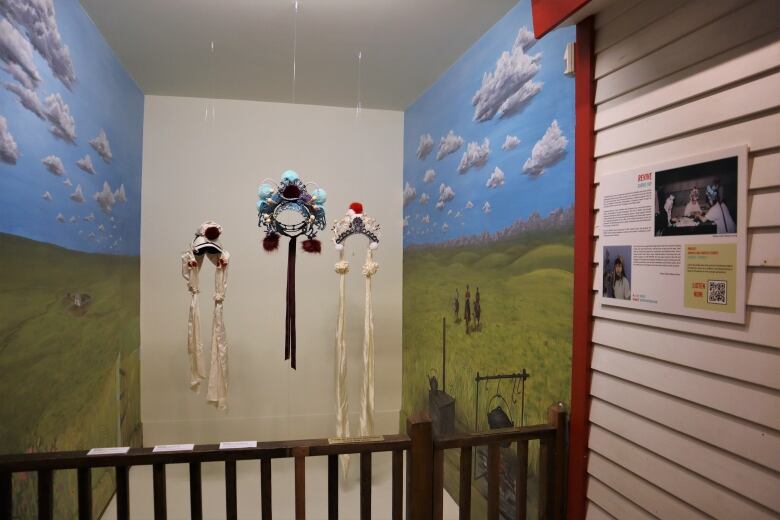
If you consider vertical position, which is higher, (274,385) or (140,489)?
(274,385)

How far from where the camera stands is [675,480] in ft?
4.02

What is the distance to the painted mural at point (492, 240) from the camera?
180 cm

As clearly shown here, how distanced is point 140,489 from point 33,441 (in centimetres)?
103

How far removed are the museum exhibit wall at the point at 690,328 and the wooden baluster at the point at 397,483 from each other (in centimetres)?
65

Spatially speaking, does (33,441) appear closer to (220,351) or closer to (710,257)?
(220,351)

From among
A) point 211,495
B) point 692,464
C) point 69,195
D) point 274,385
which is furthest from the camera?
point 274,385

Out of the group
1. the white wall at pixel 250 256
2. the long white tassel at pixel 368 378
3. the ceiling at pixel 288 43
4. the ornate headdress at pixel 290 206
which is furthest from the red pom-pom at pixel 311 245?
the ceiling at pixel 288 43

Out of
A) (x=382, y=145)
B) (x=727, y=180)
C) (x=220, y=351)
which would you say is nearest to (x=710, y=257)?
(x=727, y=180)

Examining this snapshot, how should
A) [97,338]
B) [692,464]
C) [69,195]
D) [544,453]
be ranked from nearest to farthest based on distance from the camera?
[692,464] < [544,453] < [69,195] < [97,338]

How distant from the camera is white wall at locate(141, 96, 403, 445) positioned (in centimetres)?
277

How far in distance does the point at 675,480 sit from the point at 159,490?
153 cm

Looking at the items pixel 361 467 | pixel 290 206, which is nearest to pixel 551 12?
pixel 290 206

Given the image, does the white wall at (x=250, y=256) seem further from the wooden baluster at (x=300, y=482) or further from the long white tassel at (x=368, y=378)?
the wooden baluster at (x=300, y=482)

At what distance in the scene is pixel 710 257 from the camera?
112cm
